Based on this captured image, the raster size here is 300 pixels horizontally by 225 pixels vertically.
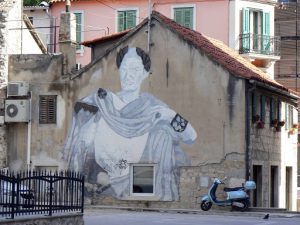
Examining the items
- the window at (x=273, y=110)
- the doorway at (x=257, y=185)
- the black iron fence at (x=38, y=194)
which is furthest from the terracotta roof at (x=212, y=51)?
the black iron fence at (x=38, y=194)

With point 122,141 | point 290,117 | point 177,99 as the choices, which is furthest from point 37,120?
point 290,117

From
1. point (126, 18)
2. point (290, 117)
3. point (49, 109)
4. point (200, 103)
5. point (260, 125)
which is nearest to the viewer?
point (200, 103)

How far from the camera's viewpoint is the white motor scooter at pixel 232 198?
30859 millimetres

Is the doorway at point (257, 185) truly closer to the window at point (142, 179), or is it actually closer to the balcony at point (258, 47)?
the window at point (142, 179)

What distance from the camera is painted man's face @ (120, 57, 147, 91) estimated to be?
33625 millimetres

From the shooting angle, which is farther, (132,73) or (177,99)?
(132,73)

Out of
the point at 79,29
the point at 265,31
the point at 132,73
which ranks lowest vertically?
Result: the point at 132,73

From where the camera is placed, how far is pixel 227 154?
32.0 metres

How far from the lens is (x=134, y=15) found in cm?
4653

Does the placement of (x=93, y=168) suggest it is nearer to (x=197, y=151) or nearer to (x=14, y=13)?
(x=197, y=151)

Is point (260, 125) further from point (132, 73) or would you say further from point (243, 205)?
point (132, 73)

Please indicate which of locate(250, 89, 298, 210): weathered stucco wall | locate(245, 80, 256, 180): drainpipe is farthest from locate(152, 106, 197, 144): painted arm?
locate(250, 89, 298, 210): weathered stucco wall

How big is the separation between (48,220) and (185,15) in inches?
1075

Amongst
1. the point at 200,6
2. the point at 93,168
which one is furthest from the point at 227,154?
the point at 200,6
